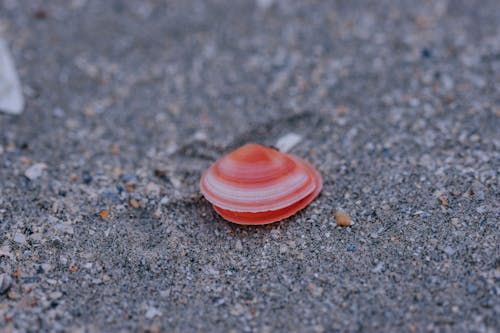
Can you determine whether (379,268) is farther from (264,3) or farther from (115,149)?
(264,3)

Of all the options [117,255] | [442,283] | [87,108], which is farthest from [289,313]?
[87,108]

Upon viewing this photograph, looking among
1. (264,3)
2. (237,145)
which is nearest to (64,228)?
(237,145)

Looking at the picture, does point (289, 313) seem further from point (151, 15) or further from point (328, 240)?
point (151, 15)

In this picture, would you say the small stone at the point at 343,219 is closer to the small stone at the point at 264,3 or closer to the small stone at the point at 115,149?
the small stone at the point at 115,149

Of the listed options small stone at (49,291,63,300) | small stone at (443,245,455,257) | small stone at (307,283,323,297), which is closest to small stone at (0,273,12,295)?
small stone at (49,291,63,300)

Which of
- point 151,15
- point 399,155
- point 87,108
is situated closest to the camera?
point 399,155

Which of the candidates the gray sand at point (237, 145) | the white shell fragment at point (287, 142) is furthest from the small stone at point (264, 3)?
the white shell fragment at point (287, 142)
